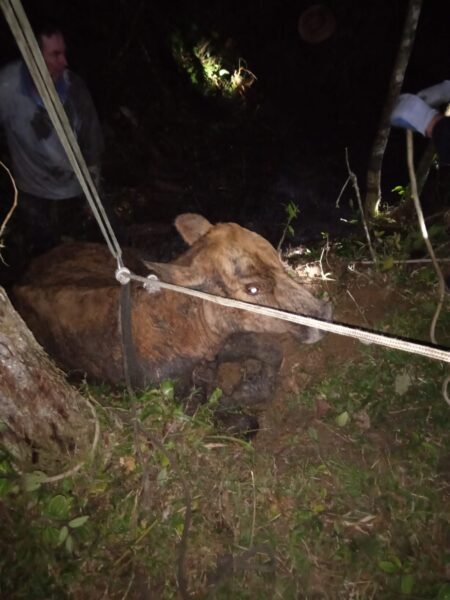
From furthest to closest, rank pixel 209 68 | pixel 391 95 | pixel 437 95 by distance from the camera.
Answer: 1. pixel 209 68
2. pixel 391 95
3. pixel 437 95

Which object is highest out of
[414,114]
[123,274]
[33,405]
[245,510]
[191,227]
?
[414,114]

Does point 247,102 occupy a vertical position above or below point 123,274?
above

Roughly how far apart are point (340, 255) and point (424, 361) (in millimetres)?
1993

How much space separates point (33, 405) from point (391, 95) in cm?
531

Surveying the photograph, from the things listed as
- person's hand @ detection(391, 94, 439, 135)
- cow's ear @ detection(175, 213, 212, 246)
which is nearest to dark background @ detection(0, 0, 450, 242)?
cow's ear @ detection(175, 213, 212, 246)

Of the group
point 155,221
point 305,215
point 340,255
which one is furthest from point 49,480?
point 305,215

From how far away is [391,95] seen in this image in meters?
5.33

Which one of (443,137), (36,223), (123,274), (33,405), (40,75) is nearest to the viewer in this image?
(40,75)

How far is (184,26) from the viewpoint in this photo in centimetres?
1077

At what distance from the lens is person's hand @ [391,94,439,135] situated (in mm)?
3539

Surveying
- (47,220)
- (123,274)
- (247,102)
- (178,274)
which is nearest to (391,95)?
(178,274)

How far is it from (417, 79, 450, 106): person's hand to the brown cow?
73.7 inches

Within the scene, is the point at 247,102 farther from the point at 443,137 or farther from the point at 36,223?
the point at 443,137

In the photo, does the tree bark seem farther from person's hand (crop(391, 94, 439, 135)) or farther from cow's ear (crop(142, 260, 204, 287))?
cow's ear (crop(142, 260, 204, 287))
